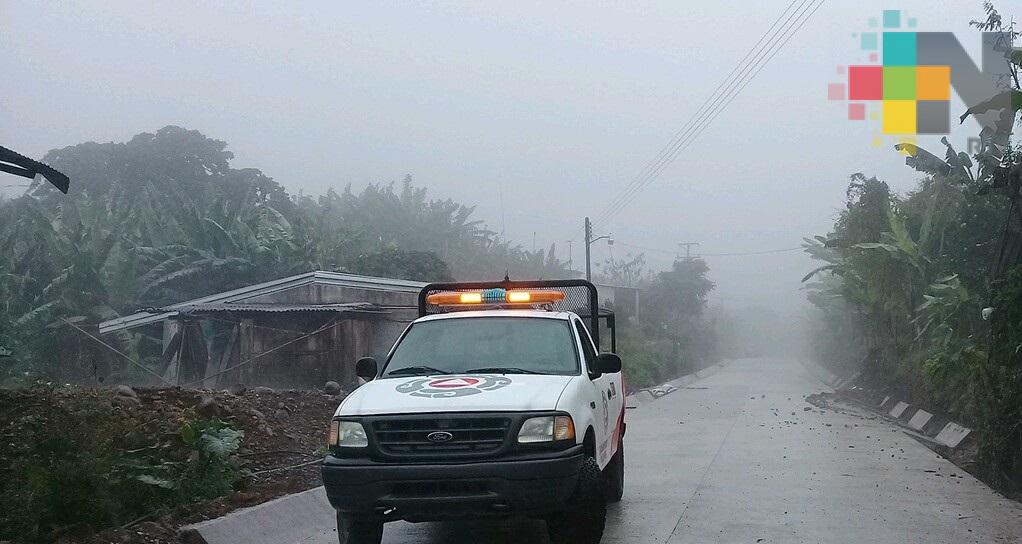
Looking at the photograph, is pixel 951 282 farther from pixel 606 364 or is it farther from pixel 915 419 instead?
pixel 606 364

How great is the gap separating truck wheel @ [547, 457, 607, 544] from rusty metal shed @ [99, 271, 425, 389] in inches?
589

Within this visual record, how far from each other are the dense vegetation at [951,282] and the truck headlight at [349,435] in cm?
742

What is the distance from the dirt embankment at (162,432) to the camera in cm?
768

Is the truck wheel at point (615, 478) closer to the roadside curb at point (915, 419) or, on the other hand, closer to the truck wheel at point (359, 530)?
the truck wheel at point (359, 530)

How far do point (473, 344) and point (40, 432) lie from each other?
4.08m

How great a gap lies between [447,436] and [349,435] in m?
0.73

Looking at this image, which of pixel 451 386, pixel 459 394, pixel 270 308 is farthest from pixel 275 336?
pixel 459 394

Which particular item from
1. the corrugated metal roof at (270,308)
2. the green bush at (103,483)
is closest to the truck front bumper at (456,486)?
the green bush at (103,483)

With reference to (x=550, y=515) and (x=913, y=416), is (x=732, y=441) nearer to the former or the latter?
(x=913, y=416)

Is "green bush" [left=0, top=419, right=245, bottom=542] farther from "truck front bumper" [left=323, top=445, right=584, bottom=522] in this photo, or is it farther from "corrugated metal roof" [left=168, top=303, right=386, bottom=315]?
"corrugated metal roof" [left=168, top=303, right=386, bottom=315]

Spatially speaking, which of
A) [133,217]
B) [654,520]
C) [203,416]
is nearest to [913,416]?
[654,520]

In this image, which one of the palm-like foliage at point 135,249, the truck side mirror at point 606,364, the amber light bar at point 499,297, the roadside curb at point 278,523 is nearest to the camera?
the roadside curb at point 278,523

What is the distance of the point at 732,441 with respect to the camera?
1645 centimetres

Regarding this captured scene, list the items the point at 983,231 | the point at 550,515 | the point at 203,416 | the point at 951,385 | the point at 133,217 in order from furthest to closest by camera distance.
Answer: the point at 133,217
the point at 983,231
the point at 951,385
the point at 203,416
the point at 550,515
